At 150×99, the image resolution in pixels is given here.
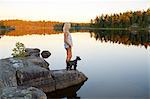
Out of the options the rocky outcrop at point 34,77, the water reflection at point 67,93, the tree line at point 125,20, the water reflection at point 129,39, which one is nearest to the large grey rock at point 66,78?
the rocky outcrop at point 34,77

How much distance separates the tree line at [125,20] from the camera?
10944 cm

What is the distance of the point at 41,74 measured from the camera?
13016mm

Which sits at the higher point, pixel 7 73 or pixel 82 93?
pixel 7 73

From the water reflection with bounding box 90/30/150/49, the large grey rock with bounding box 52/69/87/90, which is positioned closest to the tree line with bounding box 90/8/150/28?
the water reflection with bounding box 90/30/150/49

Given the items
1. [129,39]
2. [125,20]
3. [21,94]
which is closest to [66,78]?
[21,94]

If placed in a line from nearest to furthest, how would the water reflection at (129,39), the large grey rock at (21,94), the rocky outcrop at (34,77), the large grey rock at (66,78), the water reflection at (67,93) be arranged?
the large grey rock at (21,94) → the rocky outcrop at (34,77) → the water reflection at (67,93) → the large grey rock at (66,78) → the water reflection at (129,39)

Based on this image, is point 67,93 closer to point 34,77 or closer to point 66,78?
point 66,78

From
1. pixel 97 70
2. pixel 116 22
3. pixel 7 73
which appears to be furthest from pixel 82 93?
pixel 116 22

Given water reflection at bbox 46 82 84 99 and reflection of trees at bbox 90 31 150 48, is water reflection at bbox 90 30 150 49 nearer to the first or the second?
reflection of trees at bbox 90 31 150 48

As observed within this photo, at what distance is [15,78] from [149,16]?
89.3m

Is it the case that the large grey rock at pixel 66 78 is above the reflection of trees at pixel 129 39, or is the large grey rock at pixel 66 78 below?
above

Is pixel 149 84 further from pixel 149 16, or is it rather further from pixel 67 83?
pixel 149 16

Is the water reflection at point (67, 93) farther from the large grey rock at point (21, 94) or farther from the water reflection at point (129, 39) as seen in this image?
the water reflection at point (129, 39)

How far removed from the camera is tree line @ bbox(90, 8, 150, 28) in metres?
109
